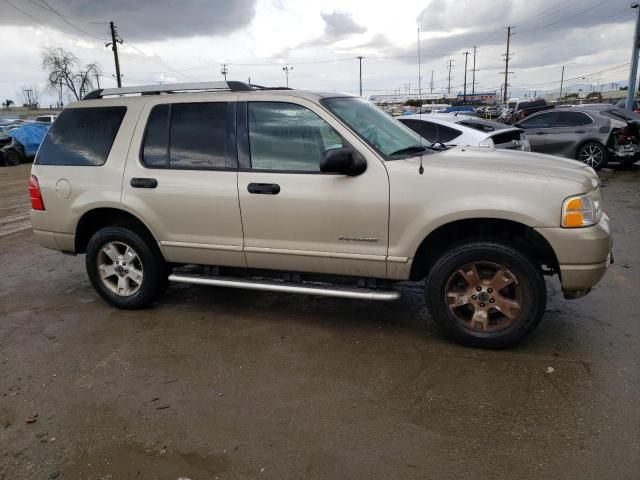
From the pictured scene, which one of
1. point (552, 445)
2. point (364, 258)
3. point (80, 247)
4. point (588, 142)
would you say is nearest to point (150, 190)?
point (80, 247)

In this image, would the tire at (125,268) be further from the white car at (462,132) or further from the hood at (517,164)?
the white car at (462,132)

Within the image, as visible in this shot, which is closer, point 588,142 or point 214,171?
point 214,171

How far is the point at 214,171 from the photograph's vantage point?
4316 millimetres

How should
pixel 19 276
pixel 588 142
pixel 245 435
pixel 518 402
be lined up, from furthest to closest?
pixel 588 142 < pixel 19 276 < pixel 518 402 < pixel 245 435

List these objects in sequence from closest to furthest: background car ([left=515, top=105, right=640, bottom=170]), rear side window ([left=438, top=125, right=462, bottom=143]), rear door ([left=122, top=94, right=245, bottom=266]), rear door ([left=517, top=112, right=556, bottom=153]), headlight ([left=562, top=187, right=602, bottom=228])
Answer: headlight ([left=562, top=187, right=602, bottom=228]), rear door ([left=122, top=94, right=245, bottom=266]), rear side window ([left=438, top=125, right=462, bottom=143]), background car ([left=515, top=105, right=640, bottom=170]), rear door ([left=517, top=112, right=556, bottom=153])

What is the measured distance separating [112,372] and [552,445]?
2880 mm

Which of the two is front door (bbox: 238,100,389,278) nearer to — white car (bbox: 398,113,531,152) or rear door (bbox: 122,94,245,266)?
rear door (bbox: 122,94,245,266)

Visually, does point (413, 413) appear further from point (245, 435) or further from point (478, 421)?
point (245, 435)

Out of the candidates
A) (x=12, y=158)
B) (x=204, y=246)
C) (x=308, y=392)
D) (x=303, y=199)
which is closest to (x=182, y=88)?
(x=204, y=246)

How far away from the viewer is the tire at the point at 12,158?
21.2 m

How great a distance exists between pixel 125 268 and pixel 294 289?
5.66 feet

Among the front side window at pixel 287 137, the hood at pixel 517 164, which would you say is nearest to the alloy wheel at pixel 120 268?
the front side window at pixel 287 137

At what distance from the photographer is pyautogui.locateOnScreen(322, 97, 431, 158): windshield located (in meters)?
4.07

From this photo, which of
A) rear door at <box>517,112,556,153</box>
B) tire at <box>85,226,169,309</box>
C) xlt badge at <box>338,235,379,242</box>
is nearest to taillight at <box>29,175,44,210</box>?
tire at <box>85,226,169,309</box>
